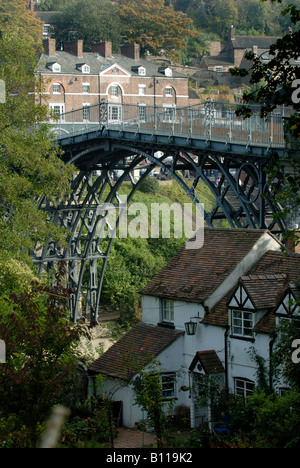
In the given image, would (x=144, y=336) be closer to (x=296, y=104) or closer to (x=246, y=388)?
(x=246, y=388)

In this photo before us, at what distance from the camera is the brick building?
66.6 m

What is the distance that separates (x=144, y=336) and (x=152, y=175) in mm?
44228

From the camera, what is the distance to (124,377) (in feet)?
77.3

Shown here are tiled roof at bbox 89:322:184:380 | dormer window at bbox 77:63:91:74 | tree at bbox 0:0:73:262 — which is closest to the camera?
tiled roof at bbox 89:322:184:380

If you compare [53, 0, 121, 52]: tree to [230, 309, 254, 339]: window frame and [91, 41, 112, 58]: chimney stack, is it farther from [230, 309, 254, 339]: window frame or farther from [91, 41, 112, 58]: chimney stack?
[230, 309, 254, 339]: window frame

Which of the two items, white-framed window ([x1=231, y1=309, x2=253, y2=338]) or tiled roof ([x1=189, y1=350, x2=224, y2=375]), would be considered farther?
tiled roof ([x1=189, y1=350, x2=224, y2=375])

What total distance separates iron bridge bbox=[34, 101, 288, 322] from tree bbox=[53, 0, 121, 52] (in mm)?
38737

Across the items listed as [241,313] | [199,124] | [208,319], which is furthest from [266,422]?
[199,124]

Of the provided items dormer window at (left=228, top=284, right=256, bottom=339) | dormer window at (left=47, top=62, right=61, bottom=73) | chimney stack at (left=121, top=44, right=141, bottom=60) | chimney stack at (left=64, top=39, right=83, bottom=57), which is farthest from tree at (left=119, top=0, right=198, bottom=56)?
dormer window at (left=228, top=284, right=256, bottom=339)

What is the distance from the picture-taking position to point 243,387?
22.3m

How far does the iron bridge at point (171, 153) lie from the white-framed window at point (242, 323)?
2.75 metres

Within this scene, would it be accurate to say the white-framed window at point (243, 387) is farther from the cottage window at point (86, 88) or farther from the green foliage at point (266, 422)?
the cottage window at point (86, 88)

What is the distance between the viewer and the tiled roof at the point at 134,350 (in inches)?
936

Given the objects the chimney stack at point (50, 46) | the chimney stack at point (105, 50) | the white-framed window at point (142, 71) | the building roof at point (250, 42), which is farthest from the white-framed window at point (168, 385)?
the building roof at point (250, 42)
